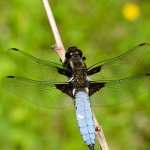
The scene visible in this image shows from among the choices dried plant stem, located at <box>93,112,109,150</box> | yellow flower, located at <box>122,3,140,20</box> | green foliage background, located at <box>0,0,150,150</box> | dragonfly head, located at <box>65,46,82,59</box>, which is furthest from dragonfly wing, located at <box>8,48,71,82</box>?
yellow flower, located at <box>122,3,140,20</box>

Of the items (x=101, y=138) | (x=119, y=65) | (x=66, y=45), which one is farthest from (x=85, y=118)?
A: (x=66, y=45)

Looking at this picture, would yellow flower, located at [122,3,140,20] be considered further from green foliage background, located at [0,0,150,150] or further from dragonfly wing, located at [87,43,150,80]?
dragonfly wing, located at [87,43,150,80]

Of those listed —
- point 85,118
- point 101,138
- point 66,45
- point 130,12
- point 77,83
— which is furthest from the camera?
point 130,12

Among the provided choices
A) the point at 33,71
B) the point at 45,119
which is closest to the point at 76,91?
the point at 33,71

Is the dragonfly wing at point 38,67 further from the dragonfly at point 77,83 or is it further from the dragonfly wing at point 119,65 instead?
the dragonfly wing at point 119,65

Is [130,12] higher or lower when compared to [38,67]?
higher

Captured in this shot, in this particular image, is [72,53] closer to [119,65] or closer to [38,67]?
[38,67]

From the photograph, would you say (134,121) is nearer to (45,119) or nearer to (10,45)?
(45,119)

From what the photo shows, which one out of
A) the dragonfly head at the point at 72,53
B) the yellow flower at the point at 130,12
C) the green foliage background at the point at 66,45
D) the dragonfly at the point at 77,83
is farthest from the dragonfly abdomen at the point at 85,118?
the yellow flower at the point at 130,12
